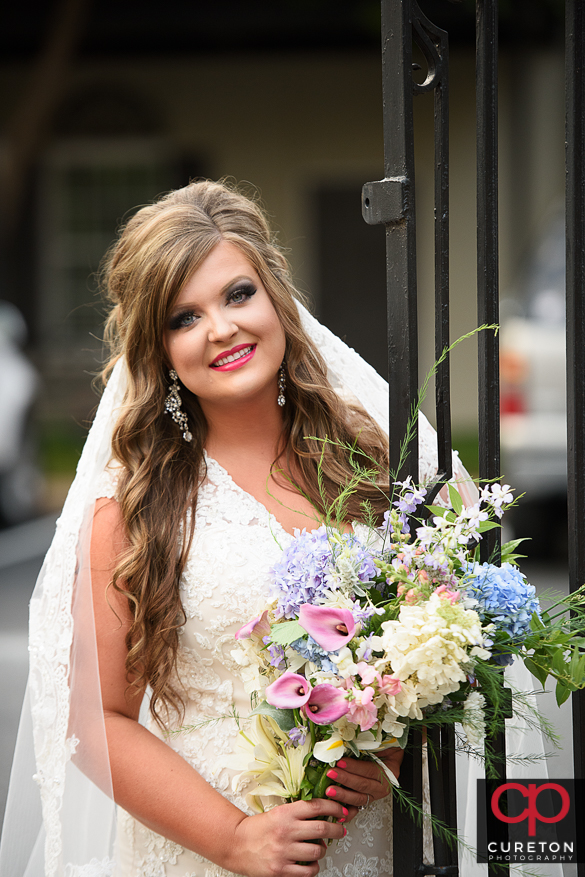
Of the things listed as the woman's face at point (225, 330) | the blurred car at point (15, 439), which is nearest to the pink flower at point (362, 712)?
the woman's face at point (225, 330)

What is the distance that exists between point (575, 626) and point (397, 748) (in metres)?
0.40

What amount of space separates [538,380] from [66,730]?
4420 millimetres

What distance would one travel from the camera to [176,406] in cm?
234

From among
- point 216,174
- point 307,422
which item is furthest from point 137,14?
point 307,422

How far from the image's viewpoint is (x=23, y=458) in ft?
28.1

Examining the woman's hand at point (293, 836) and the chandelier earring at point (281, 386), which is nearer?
the woman's hand at point (293, 836)

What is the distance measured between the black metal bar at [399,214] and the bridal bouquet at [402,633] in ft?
0.47

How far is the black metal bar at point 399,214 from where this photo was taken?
1605 mm

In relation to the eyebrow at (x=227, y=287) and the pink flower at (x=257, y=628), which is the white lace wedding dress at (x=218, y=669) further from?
the eyebrow at (x=227, y=287)

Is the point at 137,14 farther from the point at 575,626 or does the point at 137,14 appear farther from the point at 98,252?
the point at 575,626

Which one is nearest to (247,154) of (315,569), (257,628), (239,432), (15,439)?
(15,439)

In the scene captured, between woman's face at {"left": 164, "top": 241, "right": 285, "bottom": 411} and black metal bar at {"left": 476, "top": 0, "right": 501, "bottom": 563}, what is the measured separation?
2.03 feet

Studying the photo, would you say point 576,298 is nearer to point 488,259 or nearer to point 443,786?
point 488,259

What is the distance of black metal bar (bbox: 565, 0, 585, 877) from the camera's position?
69.3 inches
